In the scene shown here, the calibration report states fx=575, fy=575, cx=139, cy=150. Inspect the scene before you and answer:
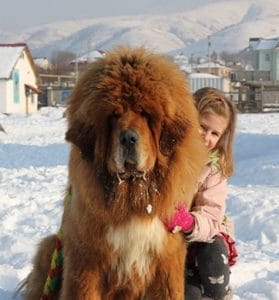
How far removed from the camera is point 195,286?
12.4ft

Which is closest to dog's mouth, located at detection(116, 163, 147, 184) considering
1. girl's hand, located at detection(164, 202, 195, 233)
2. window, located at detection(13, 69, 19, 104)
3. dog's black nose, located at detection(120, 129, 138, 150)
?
dog's black nose, located at detection(120, 129, 138, 150)

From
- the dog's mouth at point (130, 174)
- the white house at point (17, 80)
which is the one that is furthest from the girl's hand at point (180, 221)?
the white house at point (17, 80)

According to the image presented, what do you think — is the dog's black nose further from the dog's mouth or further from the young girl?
the young girl

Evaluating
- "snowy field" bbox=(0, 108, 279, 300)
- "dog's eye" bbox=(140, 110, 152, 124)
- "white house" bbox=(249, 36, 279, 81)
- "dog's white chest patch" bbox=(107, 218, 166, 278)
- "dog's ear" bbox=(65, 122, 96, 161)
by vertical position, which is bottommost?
"snowy field" bbox=(0, 108, 279, 300)

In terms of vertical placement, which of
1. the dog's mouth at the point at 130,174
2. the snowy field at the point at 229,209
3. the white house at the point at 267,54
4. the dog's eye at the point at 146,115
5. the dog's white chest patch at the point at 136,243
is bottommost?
the snowy field at the point at 229,209

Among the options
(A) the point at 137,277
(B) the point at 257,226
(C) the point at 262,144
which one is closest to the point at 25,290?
(A) the point at 137,277

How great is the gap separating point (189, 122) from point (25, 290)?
1.88 metres

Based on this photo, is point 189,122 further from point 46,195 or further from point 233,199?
point 46,195

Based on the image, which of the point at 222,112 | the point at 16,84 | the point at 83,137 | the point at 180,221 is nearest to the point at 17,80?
the point at 16,84

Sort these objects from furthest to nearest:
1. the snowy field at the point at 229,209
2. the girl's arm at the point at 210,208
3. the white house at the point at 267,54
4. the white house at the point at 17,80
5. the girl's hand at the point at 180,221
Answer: the white house at the point at 267,54 → the white house at the point at 17,80 → the snowy field at the point at 229,209 → the girl's arm at the point at 210,208 → the girl's hand at the point at 180,221

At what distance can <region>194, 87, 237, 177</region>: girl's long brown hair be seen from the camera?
3.74 m

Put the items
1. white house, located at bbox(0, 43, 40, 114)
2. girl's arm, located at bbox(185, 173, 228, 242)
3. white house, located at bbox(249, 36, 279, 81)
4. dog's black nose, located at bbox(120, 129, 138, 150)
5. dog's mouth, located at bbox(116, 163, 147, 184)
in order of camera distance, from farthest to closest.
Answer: white house, located at bbox(249, 36, 279, 81), white house, located at bbox(0, 43, 40, 114), girl's arm, located at bbox(185, 173, 228, 242), dog's mouth, located at bbox(116, 163, 147, 184), dog's black nose, located at bbox(120, 129, 138, 150)

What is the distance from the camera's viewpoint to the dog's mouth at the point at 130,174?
284 centimetres

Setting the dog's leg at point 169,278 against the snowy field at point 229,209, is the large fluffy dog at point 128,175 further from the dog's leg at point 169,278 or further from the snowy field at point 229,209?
the snowy field at point 229,209
